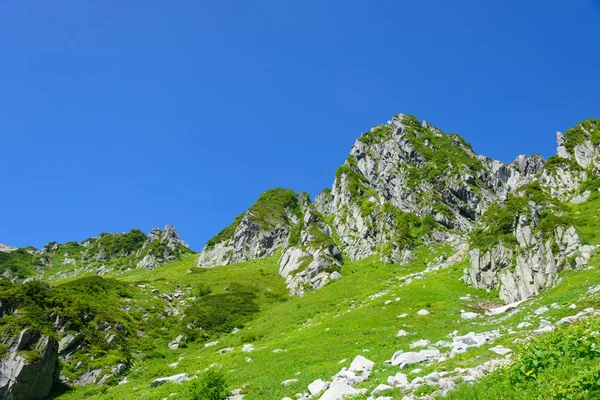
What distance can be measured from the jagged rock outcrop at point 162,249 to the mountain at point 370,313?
62.8 m

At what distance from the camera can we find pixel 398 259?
7900 centimetres

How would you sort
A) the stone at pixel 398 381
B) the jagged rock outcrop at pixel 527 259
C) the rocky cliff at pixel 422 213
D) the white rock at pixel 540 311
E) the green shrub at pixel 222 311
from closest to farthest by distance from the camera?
the stone at pixel 398 381, the white rock at pixel 540 311, the jagged rock outcrop at pixel 527 259, the rocky cliff at pixel 422 213, the green shrub at pixel 222 311

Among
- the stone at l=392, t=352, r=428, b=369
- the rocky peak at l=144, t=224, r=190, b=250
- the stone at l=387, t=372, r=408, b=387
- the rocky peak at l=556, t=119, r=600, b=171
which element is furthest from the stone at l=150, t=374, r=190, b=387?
the rocky peak at l=144, t=224, r=190, b=250

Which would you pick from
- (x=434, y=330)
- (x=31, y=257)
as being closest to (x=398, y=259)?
(x=434, y=330)

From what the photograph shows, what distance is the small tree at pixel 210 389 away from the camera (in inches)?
782

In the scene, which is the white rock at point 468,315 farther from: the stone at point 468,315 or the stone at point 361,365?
the stone at point 361,365

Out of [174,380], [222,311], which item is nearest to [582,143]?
[222,311]

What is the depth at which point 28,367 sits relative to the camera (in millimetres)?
32562

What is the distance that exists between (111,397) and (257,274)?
59.5m

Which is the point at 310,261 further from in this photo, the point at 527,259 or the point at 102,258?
the point at 102,258

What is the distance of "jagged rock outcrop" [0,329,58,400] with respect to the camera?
3141 cm

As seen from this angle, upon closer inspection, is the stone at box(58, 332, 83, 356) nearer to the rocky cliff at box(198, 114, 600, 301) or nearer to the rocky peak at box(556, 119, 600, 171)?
the rocky cliff at box(198, 114, 600, 301)

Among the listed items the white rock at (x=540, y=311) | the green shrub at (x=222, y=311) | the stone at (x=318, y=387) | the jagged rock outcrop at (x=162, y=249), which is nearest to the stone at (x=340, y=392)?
the stone at (x=318, y=387)

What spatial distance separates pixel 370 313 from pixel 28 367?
3222cm
